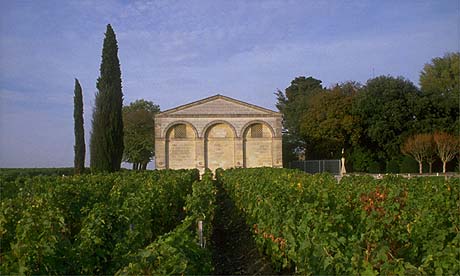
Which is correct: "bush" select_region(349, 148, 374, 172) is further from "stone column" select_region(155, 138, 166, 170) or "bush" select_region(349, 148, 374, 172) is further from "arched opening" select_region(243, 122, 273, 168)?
"stone column" select_region(155, 138, 166, 170)

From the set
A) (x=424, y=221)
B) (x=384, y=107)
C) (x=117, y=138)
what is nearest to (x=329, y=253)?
(x=424, y=221)

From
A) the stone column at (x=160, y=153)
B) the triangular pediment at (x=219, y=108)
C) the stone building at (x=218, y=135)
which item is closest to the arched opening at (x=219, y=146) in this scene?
the stone building at (x=218, y=135)

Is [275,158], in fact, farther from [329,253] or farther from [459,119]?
[329,253]

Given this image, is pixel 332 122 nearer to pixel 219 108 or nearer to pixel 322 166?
pixel 322 166

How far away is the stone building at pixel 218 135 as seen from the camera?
130 ft

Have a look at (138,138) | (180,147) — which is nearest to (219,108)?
(180,147)

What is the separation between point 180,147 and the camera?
131 feet

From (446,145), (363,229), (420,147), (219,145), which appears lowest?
(363,229)

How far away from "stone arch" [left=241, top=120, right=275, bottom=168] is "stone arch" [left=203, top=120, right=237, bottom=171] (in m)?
1.09

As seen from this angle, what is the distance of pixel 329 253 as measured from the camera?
4.62 meters

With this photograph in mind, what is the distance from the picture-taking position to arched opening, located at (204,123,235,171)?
40156 millimetres

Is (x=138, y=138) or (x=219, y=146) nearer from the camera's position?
(x=219, y=146)

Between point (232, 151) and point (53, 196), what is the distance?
31182mm

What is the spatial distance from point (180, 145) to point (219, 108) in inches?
181
